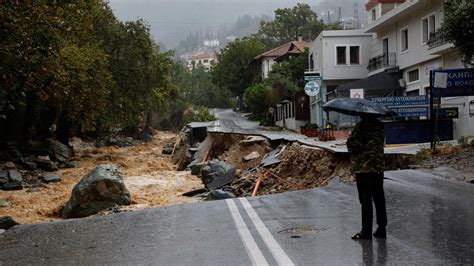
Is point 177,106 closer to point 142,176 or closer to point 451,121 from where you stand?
point 142,176

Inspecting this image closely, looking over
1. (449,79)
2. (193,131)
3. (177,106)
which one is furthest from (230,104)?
(449,79)

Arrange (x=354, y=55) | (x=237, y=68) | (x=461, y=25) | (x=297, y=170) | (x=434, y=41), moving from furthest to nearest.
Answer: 1. (x=237, y=68)
2. (x=354, y=55)
3. (x=434, y=41)
4. (x=297, y=170)
5. (x=461, y=25)

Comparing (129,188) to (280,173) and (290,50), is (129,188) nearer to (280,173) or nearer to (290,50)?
(280,173)

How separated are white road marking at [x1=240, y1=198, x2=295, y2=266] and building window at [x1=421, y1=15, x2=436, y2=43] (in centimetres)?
2310

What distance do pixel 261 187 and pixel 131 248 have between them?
9.29m

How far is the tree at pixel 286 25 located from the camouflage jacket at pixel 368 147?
94.2 meters

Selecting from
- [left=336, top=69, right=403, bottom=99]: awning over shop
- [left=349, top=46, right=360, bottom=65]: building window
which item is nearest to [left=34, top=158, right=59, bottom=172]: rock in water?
[left=336, top=69, right=403, bottom=99]: awning over shop

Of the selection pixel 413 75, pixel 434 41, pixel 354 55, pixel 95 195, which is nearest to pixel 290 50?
pixel 354 55

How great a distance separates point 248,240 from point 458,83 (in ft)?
41.5

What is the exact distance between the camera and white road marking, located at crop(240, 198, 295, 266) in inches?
263

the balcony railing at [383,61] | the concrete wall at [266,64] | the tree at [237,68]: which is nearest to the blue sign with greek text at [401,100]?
the balcony railing at [383,61]

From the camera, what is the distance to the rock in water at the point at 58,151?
34.6m

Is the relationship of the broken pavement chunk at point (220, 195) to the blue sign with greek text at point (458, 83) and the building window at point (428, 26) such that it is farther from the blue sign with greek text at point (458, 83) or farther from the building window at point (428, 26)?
the building window at point (428, 26)

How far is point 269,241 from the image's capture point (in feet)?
25.5
